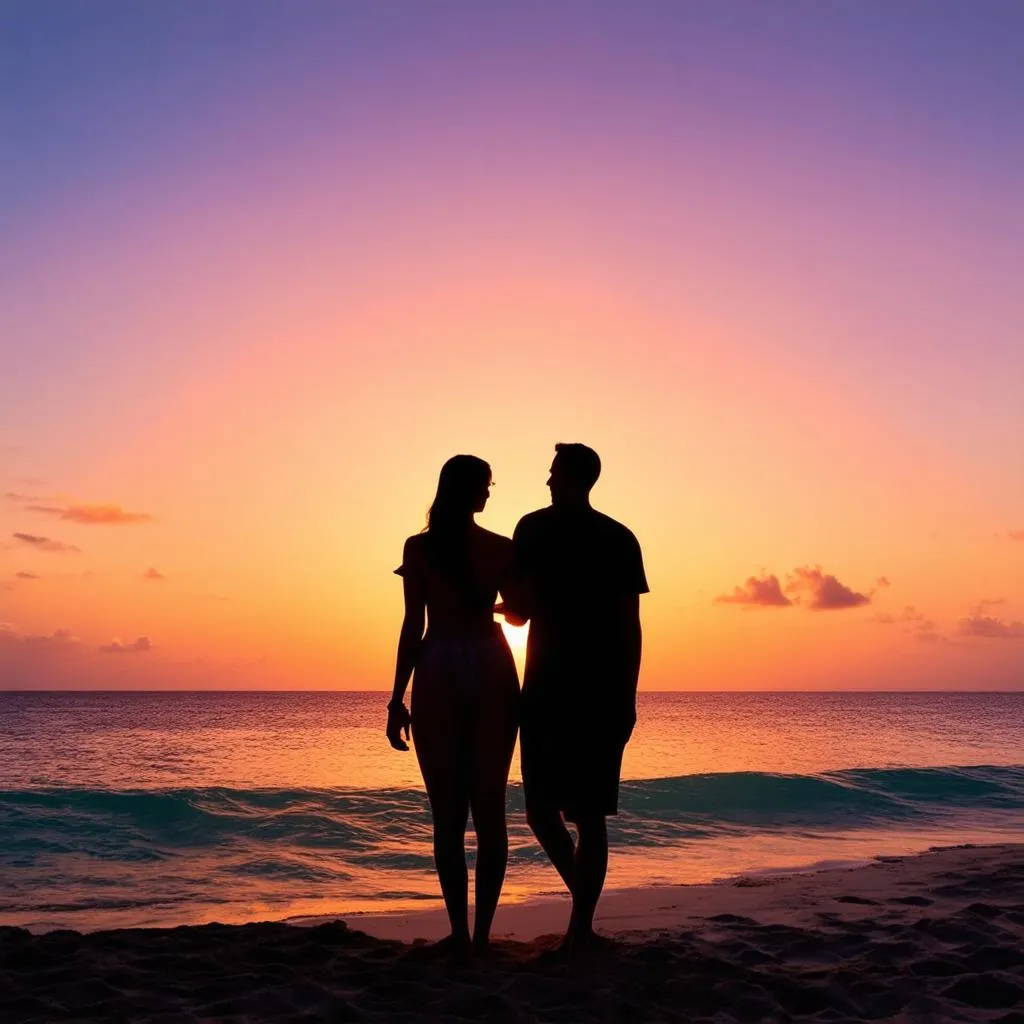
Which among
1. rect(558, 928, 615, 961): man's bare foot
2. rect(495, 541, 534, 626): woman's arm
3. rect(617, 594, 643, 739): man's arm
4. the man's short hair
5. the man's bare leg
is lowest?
rect(558, 928, 615, 961): man's bare foot

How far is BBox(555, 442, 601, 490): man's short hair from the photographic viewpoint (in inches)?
180

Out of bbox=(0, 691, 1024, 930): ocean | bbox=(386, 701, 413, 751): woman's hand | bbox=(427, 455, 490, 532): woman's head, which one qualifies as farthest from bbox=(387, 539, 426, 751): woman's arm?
bbox=(0, 691, 1024, 930): ocean

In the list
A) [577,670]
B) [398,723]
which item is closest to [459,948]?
[398,723]

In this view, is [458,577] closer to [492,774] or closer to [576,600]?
[576,600]

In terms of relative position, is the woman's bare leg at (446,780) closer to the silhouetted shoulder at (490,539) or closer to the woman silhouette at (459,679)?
the woman silhouette at (459,679)

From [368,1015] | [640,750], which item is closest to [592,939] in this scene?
[368,1015]

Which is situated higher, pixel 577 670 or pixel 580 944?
pixel 577 670

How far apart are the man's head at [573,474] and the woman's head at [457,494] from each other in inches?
15.5

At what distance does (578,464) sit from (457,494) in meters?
0.63

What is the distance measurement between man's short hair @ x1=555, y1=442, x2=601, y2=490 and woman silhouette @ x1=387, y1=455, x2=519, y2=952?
40 cm

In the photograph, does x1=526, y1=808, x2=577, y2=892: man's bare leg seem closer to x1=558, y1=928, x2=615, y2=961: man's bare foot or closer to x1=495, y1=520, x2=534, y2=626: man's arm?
x1=558, y1=928, x2=615, y2=961: man's bare foot

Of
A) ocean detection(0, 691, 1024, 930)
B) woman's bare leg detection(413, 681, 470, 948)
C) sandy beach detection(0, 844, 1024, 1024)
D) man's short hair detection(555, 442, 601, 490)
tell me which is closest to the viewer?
sandy beach detection(0, 844, 1024, 1024)

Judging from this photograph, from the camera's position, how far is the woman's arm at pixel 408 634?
4457 millimetres

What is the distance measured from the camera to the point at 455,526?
440 centimetres
